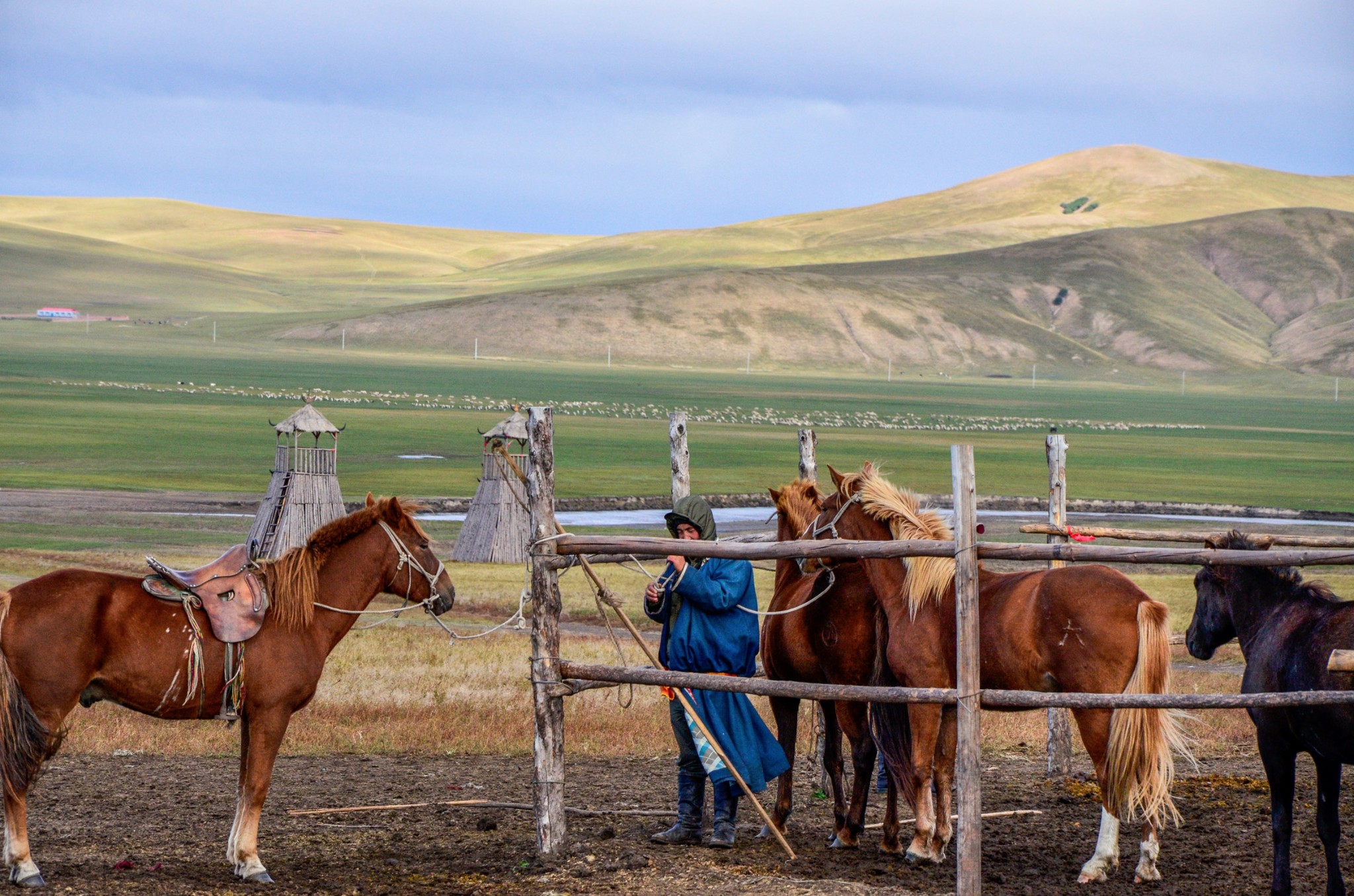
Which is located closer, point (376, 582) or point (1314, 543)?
point (376, 582)

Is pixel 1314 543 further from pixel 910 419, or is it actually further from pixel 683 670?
pixel 910 419

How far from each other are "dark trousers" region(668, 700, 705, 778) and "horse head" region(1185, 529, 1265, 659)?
2.96 meters

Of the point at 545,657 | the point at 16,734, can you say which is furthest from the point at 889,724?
the point at 16,734

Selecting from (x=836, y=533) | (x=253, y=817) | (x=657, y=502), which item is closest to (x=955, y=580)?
(x=836, y=533)

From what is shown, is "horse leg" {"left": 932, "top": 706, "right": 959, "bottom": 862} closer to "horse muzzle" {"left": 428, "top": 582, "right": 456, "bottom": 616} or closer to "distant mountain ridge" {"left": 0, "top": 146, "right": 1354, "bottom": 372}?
"horse muzzle" {"left": 428, "top": 582, "right": 456, "bottom": 616}

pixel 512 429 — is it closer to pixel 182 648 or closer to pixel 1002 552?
pixel 182 648

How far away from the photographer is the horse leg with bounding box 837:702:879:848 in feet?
25.2

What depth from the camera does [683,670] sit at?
772 cm

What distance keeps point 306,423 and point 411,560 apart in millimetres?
15807

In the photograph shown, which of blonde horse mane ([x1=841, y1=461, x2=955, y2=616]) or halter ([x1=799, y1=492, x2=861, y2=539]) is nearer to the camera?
blonde horse mane ([x1=841, y1=461, x2=955, y2=616])

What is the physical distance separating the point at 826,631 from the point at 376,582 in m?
2.66

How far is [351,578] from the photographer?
742 centimetres

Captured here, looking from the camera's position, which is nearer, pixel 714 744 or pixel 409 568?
pixel 714 744

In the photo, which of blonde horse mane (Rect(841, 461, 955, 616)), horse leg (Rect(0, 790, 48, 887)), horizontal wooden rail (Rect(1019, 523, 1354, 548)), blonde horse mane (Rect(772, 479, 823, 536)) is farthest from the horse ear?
horse leg (Rect(0, 790, 48, 887))
